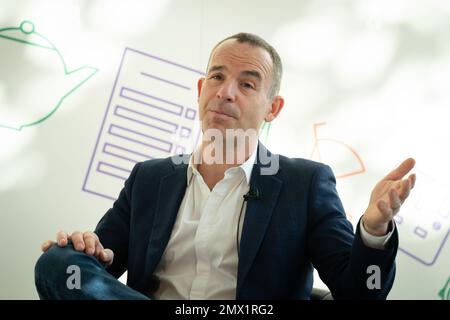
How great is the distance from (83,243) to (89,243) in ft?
0.11

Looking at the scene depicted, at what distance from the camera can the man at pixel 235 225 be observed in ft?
4.64

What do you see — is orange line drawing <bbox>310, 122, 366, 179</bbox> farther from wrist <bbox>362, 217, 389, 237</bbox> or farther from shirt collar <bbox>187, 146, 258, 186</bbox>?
wrist <bbox>362, 217, 389, 237</bbox>

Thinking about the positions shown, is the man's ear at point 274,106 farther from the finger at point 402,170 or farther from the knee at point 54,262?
the knee at point 54,262

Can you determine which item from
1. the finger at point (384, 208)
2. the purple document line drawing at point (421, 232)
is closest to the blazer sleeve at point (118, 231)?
the finger at point (384, 208)

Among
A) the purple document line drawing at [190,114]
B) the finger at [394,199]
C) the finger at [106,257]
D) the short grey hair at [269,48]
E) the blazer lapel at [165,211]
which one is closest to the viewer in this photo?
the finger at [394,199]

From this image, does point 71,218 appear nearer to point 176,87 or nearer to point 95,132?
point 95,132

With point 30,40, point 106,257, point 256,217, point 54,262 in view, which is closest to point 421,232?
point 256,217

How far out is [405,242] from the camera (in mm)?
2514

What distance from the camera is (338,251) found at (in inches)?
62.2

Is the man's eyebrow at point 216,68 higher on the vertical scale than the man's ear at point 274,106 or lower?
higher

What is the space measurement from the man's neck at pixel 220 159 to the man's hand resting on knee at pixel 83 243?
1.64 feet

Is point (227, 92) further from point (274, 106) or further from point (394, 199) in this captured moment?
point (394, 199)

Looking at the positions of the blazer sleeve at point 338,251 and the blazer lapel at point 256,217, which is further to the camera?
the blazer lapel at point 256,217

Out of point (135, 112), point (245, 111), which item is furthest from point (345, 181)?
Answer: point (135, 112)
